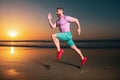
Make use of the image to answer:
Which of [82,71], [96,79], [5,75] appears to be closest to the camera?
[96,79]

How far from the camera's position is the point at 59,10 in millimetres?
7820

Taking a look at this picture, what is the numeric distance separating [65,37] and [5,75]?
5.99ft

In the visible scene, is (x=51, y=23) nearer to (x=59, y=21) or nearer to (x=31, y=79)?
(x=59, y=21)

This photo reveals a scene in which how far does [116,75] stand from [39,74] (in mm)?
2017

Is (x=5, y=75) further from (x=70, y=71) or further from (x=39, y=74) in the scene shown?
(x=70, y=71)

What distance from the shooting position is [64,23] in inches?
314

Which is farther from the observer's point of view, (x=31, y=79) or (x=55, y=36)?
(x=55, y=36)

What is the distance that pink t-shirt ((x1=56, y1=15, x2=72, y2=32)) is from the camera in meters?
7.95

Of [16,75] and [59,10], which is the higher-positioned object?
[59,10]

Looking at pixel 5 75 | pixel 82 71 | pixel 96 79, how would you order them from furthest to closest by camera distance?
pixel 82 71, pixel 5 75, pixel 96 79

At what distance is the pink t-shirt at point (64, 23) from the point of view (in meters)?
7.95

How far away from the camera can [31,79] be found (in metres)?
7.83

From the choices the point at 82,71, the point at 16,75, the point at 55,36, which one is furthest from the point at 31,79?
the point at 82,71

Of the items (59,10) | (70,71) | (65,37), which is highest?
(59,10)
